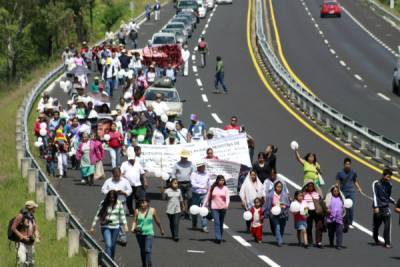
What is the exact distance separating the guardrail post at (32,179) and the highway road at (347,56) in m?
16.3

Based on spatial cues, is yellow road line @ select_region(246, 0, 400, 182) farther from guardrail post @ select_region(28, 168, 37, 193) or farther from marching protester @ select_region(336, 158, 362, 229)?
guardrail post @ select_region(28, 168, 37, 193)

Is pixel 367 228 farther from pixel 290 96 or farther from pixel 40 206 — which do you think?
pixel 290 96

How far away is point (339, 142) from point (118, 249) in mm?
16664

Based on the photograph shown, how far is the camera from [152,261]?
20359 mm

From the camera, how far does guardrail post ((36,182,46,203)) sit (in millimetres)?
24531

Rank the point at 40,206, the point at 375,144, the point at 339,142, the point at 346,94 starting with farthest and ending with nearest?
1. the point at 346,94
2. the point at 339,142
3. the point at 375,144
4. the point at 40,206

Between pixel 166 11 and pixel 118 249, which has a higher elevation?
pixel 166 11

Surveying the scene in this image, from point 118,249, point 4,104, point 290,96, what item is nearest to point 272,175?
point 118,249

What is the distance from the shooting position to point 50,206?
2325 cm

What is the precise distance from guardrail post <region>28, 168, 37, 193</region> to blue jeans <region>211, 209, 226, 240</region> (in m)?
5.82

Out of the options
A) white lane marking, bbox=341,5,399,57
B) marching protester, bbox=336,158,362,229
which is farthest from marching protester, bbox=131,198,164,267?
white lane marking, bbox=341,5,399,57

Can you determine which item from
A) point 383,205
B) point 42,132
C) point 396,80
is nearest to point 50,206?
point 383,205

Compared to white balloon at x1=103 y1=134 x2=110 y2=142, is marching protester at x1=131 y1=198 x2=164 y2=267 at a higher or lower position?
lower

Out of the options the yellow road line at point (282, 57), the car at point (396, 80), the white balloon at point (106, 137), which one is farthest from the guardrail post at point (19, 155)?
the car at point (396, 80)
